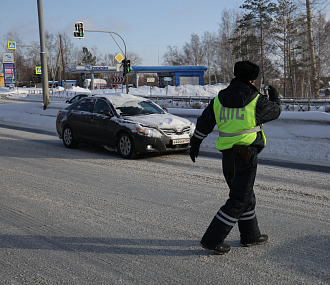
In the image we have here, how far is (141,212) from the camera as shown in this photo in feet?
16.5

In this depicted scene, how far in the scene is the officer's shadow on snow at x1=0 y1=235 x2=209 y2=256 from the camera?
12.4ft

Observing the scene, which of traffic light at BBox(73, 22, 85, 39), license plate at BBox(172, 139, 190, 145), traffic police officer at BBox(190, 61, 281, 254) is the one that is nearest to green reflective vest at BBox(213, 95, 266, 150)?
traffic police officer at BBox(190, 61, 281, 254)

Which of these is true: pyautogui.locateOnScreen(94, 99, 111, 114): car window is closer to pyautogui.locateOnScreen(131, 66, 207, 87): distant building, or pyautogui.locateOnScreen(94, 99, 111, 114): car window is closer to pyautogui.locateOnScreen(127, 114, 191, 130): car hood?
pyautogui.locateOnScreen(127, 114, 191, 130): car hood

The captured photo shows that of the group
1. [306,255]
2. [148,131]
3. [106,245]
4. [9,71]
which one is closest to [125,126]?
[148,131]

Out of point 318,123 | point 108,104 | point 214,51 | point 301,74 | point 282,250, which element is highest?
point 214,51

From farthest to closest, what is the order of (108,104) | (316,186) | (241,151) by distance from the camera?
(108,104)
(316,186)
(241,151)

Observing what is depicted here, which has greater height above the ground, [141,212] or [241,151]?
[241,151]

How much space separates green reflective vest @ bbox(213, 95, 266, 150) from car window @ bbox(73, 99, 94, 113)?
A: 24.1ft

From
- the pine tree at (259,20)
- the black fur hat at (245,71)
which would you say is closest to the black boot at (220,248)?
the black fur hat at (245,71)

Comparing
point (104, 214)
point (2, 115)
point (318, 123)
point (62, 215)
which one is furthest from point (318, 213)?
point (2, 115)

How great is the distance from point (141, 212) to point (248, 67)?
2410 mm

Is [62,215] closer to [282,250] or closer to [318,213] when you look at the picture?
[282,250]

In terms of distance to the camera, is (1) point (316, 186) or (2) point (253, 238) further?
(1) point (316, 186)

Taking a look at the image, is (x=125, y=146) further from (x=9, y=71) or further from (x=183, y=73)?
(x=9, y=71)
